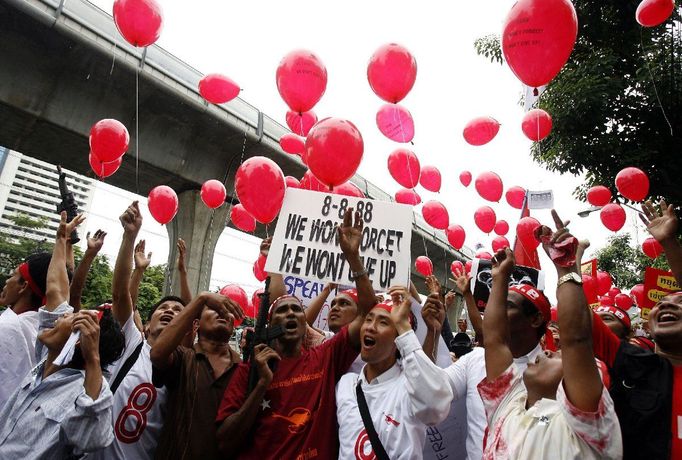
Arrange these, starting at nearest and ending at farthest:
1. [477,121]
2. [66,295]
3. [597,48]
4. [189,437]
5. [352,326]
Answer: [189,437], [352,326], [66,295], [477,121], [597,48]

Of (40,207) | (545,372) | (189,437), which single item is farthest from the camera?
(40,207)

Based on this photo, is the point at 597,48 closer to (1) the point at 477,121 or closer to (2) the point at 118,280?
(1) the point at 477,121

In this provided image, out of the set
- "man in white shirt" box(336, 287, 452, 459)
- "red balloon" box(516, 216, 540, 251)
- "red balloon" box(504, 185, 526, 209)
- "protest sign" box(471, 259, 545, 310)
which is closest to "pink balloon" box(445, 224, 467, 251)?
"red balloon" box(504, 185, 526, 209)

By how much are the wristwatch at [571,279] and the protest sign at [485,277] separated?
1672 mm

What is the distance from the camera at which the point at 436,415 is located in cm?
193

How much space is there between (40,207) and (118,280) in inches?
3343

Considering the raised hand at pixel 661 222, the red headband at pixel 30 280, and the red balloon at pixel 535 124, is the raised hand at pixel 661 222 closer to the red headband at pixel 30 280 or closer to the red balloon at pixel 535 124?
the red headband at pixel 30 280

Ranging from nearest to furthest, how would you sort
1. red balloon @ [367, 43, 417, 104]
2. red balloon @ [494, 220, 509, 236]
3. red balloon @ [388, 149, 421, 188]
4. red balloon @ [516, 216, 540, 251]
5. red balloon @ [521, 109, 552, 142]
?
red balloon @ [367, 43, 417, 104] → red balloon @ [521, 109, 552, 142] → red balloon @ [388, 149, 421, 188] → red balloon @ [516, 216, 540, 251] → red balloon @ [494, 220, 509, 236]

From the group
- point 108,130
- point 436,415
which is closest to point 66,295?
point 436,415

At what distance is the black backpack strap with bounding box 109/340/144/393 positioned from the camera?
8.17ft

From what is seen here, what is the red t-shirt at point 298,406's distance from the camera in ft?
7.02

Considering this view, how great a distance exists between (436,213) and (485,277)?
5417 mm

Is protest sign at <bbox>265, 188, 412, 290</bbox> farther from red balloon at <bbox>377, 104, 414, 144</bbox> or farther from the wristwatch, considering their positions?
red balloon at <bbox>377, 104, 414, 144</bbox>

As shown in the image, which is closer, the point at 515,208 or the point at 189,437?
the point at 189,437
